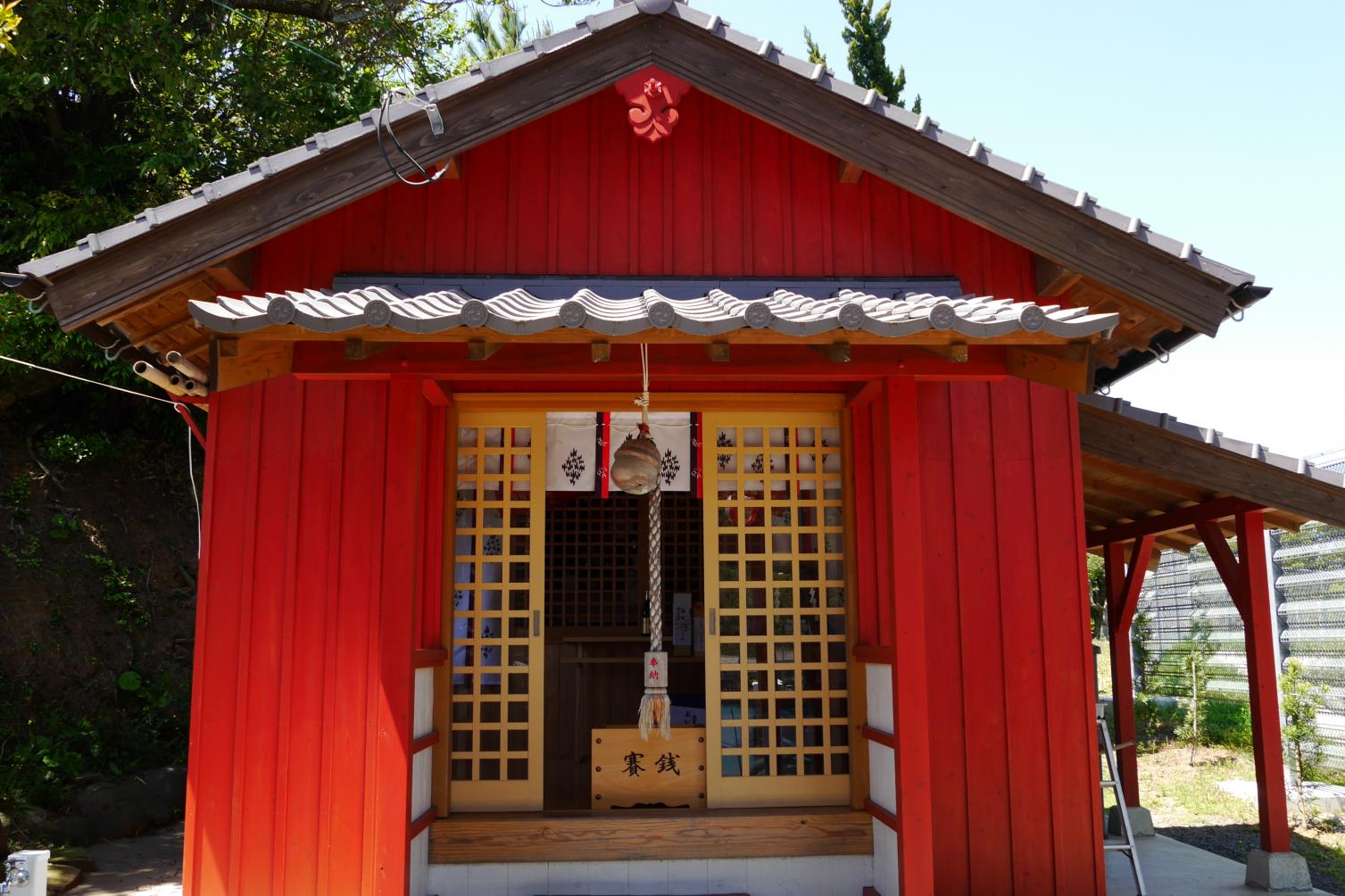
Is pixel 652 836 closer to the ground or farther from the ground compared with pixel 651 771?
closer to the ground

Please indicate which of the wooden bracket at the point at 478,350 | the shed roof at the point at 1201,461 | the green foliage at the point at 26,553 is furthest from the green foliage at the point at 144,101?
the shed roof at the point at 1201,461

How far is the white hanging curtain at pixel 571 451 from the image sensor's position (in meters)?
6.72

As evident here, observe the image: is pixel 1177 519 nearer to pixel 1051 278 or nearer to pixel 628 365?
pixel 1051 278

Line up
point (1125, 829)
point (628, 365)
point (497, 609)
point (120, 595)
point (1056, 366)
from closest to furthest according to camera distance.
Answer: point (1056, 366), point (628, 365), point (497, 609), point (1125, 829), point (120, 595)

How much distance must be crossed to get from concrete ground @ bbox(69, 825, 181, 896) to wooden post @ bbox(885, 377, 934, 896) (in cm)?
565

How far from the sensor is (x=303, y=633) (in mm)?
5625

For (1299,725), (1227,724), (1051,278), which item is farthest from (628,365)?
(1227,724)

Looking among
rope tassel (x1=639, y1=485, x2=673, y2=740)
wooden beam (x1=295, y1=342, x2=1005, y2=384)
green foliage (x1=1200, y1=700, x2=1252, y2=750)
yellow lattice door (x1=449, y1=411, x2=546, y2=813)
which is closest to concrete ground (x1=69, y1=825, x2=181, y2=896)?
yellow lattice door (x1=449, y1=411, x2=546, y2=813)

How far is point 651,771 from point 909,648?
7.19 feet

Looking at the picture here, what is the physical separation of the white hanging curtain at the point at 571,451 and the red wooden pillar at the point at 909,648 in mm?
2276

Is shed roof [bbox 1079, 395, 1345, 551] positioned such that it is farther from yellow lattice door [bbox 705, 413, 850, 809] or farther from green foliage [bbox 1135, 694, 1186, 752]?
green foliage [bbox 1135, 694, 1186, 752]

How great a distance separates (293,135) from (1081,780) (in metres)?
11.8

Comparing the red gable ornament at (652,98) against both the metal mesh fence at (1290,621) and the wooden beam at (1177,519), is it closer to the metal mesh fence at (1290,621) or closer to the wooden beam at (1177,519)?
the wooden beam at (1177,519)

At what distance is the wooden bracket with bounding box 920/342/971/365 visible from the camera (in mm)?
4828
